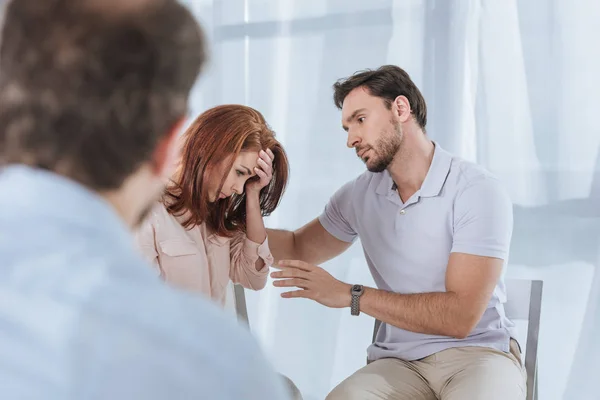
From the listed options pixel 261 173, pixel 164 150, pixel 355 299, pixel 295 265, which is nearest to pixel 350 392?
pixel 355 299

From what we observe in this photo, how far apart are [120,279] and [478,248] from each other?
1.46 m

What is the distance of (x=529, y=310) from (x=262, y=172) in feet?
2.52

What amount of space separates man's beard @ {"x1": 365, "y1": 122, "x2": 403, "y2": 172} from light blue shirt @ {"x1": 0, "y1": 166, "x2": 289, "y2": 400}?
4.98 feet

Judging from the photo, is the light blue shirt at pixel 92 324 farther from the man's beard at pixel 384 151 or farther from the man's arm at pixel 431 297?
the man's beard at pixel 384 151

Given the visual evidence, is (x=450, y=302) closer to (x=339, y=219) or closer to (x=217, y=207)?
(x=339, y=219)

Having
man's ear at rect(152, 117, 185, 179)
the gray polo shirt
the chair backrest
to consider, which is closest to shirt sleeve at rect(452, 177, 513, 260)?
the gray polo shirt

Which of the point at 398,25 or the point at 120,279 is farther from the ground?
the point at 398,25

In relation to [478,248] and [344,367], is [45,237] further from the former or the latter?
[344,367]

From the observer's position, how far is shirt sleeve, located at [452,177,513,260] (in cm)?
185

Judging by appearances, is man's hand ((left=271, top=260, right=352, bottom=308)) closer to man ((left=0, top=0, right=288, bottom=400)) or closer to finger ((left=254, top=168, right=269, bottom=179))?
finger ((left=254, top=168, right=269, bottom=179))

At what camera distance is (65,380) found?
0.46 metres

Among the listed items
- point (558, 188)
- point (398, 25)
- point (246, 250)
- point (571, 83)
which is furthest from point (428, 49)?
point (246, 250)

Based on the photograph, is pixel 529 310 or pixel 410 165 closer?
pixel 529 310

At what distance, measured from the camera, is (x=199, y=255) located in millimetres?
1735
